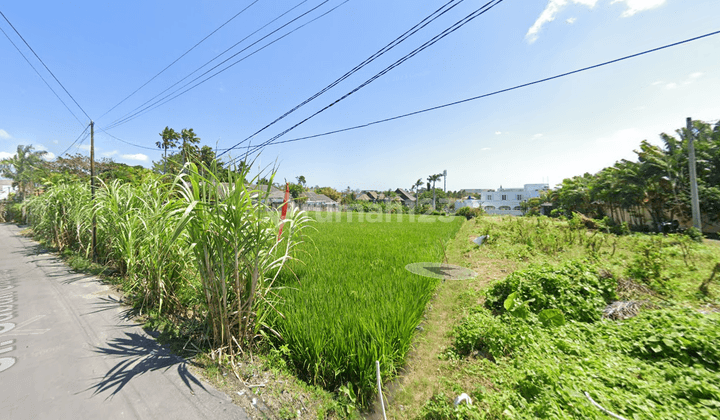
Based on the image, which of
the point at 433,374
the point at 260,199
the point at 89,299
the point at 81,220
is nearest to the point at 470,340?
the point at 433,374

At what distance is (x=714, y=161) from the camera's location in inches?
439

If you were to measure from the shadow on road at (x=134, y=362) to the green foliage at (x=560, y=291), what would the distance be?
3803mm

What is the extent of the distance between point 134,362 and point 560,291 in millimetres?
5008

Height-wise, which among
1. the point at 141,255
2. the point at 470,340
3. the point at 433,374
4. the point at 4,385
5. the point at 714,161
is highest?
the point at 714,161

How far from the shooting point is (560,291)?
3.38m

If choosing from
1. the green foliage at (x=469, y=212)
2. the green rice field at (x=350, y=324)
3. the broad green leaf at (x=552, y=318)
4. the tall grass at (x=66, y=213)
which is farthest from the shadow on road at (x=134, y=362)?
the green foliage at (x=469, y=212)

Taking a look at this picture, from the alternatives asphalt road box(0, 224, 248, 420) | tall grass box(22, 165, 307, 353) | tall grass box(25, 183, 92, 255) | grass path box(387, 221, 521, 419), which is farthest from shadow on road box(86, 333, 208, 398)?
tall grass box(25, 183, 92, 255)

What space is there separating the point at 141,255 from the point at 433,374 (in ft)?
13.5

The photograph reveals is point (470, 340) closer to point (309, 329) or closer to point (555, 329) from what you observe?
point (555, 329)

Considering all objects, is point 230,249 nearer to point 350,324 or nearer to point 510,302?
point 350,324

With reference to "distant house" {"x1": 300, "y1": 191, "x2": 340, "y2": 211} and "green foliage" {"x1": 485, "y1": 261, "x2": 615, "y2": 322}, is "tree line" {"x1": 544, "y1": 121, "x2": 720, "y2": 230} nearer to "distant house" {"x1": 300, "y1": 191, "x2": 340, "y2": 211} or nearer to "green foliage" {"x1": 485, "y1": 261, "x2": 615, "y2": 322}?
"green foliage" {"x1": 485, "y1": 261, "x2": 615, "y2": 322}

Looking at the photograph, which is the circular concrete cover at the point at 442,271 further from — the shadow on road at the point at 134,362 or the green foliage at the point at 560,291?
the shadow on road at the point at 134,362

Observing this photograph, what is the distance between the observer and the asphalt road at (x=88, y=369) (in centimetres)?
174

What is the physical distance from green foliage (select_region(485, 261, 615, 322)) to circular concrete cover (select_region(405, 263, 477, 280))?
1.15 meters
